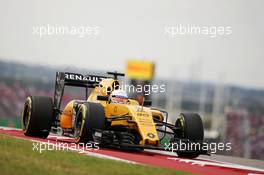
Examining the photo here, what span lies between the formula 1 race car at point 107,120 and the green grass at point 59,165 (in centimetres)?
211

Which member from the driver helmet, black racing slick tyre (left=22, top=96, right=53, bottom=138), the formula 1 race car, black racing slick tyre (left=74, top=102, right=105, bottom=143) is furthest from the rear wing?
black racing slick tyre (left=74, top=102, right=105, bottom=143)

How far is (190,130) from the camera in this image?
15.1m

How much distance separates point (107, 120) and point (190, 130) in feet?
5.57

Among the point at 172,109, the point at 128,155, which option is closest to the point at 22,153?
the point at 128,155

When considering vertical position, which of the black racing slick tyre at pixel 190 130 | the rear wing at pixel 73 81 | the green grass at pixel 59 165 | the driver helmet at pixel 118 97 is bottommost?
the green grass at pixel 59 165

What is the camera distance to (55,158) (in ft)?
36.4

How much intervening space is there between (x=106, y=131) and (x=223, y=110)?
10340 millimetres

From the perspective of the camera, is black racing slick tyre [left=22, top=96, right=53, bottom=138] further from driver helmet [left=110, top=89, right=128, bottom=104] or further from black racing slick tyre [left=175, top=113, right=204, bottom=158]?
black racing slick tyre [left=175, top=113, right=204, bottom=158]

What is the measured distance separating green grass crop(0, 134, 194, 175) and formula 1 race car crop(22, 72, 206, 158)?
211 centimetres

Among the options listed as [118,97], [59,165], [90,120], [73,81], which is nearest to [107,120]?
[118,97]

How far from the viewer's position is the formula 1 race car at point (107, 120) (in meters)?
14.1

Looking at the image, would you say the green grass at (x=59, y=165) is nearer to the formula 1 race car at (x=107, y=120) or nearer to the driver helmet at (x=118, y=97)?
the formula 1 race car at (x=107, y=120)

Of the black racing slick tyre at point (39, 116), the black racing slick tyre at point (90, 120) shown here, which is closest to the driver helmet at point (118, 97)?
the black racing slick tyre at point (90, 120)

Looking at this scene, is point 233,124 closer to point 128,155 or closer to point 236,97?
point 236,97
